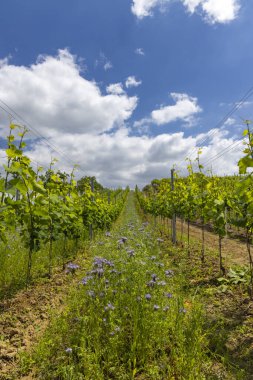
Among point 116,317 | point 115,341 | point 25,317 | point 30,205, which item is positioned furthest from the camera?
point 30,205

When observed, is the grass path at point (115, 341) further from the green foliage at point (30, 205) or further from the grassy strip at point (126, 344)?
the green foliage at point (30, 205)

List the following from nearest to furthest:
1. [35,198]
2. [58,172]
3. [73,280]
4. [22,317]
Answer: [22,317]
[35,198]
[73,280]
[58,172]

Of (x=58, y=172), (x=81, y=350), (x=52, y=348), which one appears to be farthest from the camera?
(x=58, y=172)

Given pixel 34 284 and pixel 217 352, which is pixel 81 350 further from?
pixel 34 284

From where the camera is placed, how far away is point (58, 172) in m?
6.91

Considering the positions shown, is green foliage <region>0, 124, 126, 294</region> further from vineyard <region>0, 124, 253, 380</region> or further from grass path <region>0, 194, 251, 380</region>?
grass path <region>0, 194, 251, 380</region>

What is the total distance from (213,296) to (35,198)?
3.48 m

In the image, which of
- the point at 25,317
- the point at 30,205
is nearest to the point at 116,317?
the point at 25,317

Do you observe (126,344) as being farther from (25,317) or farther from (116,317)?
(25,317)

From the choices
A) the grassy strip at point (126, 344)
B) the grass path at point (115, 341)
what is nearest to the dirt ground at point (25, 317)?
the grass path at point (115, 341)

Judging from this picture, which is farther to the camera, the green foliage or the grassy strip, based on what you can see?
the green foliage

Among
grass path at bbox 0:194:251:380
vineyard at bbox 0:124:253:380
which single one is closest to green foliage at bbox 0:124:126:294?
vineyard at bbox 0:124:253:380

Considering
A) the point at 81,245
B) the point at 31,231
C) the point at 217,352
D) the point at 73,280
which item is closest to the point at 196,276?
the point at 73,280

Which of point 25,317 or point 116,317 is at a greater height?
point 116,317
